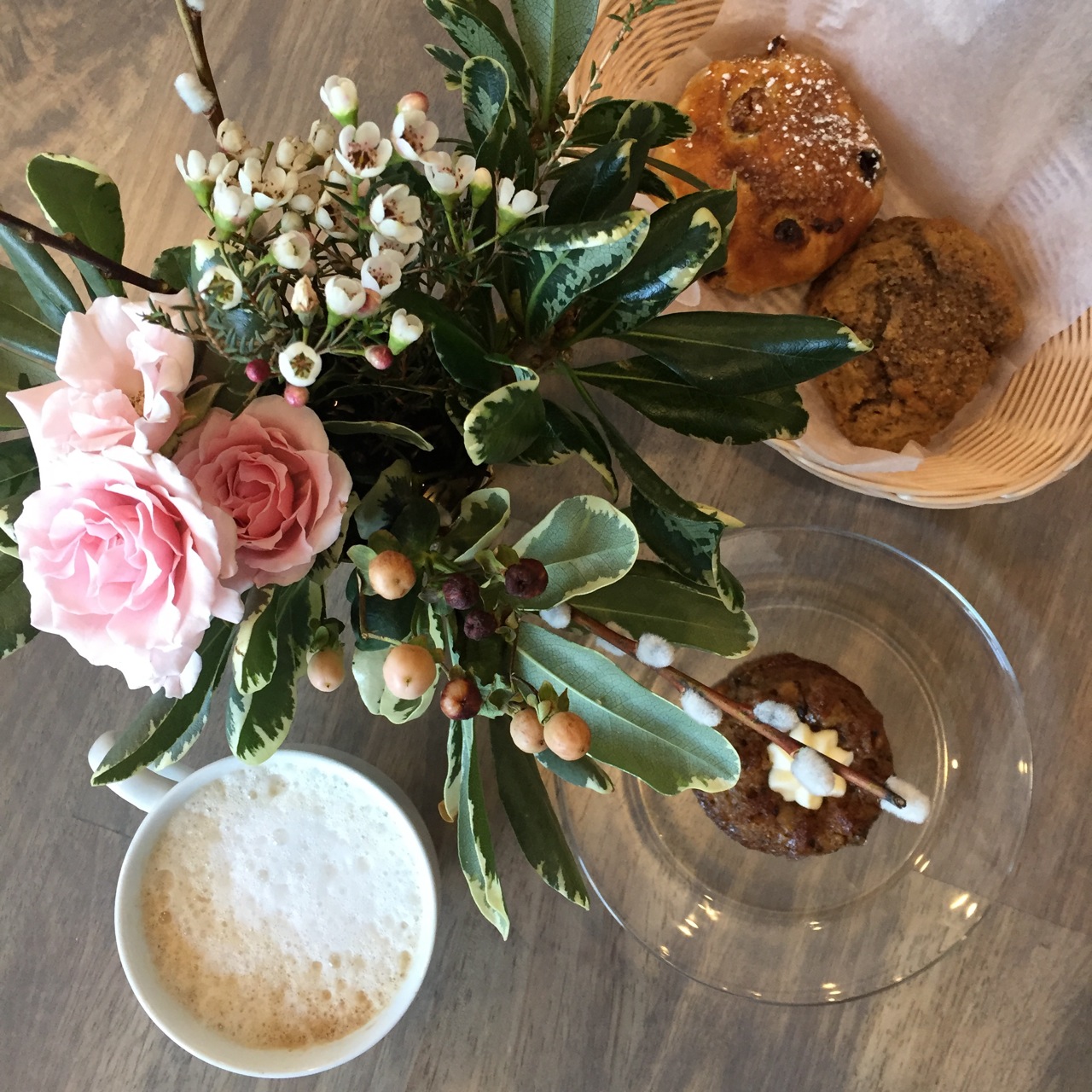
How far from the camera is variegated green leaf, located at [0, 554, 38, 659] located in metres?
0.39

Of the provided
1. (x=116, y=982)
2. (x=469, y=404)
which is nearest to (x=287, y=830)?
(x=116, y=982)

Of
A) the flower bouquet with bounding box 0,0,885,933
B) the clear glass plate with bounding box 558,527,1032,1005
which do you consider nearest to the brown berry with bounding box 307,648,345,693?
the flower bouquet with bounding box 0,0,885,933

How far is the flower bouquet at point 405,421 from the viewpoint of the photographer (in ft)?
1.03

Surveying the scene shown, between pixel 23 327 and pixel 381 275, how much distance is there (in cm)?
22

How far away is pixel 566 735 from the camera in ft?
1.10

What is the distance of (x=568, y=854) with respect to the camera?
51cm

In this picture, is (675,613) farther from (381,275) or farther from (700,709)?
(381,275)

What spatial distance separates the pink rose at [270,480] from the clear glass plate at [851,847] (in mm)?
394

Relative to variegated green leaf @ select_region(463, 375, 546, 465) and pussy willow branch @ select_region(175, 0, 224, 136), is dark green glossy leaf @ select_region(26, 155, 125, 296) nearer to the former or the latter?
pussy willow branch @ select_region(175, 0, 224, 136)

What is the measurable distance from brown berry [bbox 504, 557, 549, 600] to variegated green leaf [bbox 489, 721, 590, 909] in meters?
0.17

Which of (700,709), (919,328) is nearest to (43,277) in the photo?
(700,709)

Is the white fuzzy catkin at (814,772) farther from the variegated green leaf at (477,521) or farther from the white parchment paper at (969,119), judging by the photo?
the white parchment paper at (969,119)

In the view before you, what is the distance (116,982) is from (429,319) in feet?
2.15

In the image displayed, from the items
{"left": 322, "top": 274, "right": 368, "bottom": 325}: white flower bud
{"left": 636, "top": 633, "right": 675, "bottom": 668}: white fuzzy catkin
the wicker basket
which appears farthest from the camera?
the wicker basket
